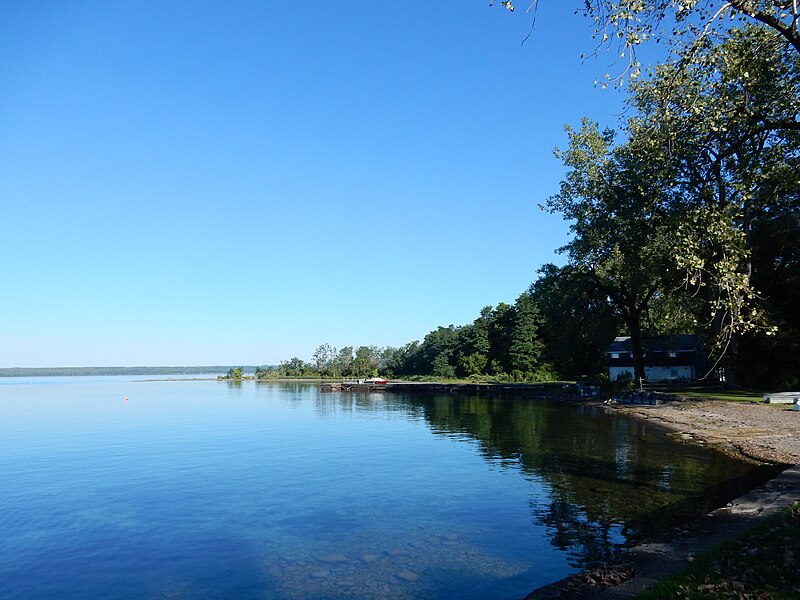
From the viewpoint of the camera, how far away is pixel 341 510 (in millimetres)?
18750

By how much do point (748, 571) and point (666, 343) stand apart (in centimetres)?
5554

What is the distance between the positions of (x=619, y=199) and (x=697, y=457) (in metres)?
12.2

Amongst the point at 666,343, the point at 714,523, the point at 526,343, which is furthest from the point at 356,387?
the point at 714,523

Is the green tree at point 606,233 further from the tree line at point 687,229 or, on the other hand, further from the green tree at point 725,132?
the green tree at point 725,132

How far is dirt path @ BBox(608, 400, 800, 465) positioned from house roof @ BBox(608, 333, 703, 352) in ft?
56.0

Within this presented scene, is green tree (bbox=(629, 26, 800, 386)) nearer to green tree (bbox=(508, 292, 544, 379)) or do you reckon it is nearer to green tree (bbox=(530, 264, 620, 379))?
green tree (bbox=(530, 264, 620, 379))

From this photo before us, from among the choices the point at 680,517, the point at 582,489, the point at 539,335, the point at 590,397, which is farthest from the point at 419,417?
the point at 539,335

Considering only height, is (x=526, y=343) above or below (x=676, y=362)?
above

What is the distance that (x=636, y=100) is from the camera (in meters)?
14.2

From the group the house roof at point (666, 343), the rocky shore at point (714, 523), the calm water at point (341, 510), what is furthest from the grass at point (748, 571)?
the house roof at point (666, 343)

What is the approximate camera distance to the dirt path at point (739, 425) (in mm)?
24078

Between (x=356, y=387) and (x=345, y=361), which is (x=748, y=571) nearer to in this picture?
(x=356, y=387)

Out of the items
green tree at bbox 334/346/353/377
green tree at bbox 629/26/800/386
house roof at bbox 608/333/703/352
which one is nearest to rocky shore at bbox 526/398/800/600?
green tree at bbox 629/26/800/386

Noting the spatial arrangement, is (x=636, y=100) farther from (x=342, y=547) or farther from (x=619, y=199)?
(x=342, y=547)
